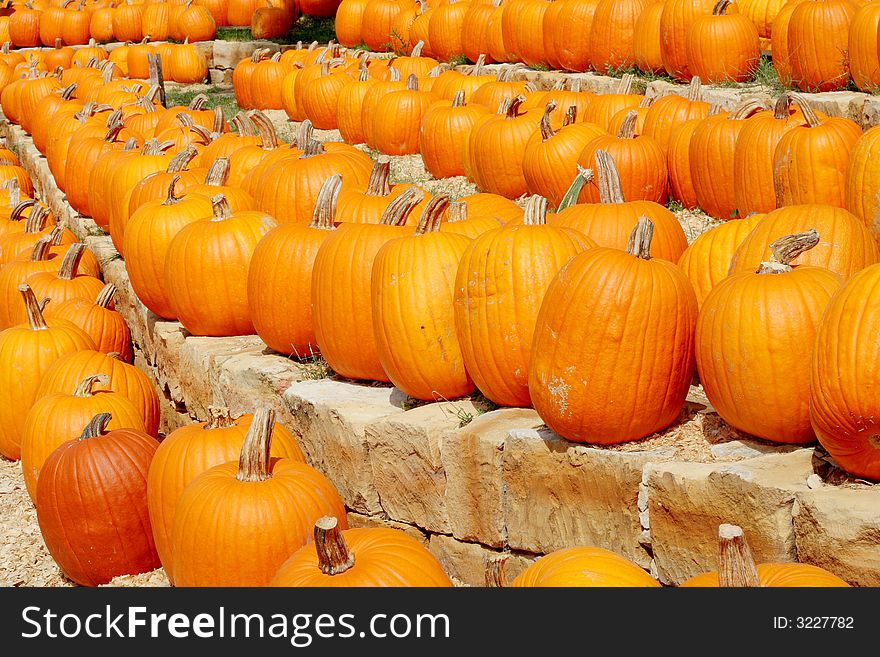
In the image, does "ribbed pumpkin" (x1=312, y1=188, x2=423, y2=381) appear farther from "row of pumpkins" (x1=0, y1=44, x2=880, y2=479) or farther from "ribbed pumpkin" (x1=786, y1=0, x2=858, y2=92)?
"ribbed pumpkin" (x1=786, y1=0, x2=858, y2=92)

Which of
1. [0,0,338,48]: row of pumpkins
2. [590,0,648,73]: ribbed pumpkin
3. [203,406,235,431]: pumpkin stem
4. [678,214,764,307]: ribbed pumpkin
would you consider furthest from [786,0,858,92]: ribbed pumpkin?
[0,0,338,48]: row of pumpkins

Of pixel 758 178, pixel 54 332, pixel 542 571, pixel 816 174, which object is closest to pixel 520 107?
pixel 758 178

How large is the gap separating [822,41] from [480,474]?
421 centimetres

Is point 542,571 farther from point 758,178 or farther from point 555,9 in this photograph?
point 555,9

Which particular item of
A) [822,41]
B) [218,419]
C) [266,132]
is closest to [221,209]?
[218,419]

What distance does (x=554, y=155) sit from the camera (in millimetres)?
5996

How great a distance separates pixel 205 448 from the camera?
3.54 meters

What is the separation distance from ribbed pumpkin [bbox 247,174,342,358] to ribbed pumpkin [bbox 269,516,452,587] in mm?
1793

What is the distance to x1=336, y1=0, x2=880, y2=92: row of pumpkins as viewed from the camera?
6.18m

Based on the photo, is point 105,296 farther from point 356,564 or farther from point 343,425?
point 356,564

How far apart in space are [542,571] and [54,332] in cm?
390

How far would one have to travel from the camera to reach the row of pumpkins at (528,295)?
2729 millimetres

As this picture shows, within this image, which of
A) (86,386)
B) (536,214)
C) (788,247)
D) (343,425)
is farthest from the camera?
(86,386)
